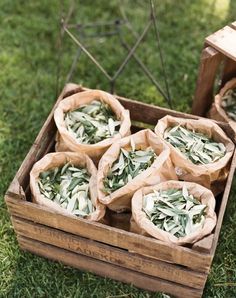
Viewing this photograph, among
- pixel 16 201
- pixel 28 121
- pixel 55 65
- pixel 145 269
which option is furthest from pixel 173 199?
pixel 55 65

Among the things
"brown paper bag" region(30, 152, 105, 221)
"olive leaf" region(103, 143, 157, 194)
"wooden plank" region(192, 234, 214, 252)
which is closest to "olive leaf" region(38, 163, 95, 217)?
"brown paper bag" region(30, 152, 105, 221)

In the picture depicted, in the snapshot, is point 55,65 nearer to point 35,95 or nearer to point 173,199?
point 35,95

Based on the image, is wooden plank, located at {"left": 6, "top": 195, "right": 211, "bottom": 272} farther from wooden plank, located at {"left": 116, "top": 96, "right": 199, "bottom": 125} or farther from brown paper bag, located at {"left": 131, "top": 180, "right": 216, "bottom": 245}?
wooden plank, located at {"left": 116, "top": 96, "right": 199, "bottom": 125}

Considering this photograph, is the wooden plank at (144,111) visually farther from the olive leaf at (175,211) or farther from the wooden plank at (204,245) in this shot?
the wooden plank at (204,245)

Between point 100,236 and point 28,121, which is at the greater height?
point 100,236

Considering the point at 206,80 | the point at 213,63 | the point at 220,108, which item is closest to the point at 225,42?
the point at 213,63

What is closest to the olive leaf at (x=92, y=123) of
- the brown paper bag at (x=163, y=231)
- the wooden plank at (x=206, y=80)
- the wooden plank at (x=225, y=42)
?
the brown paper bag at (x=163, y=231)
